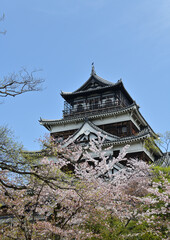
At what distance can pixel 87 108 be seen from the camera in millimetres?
34406

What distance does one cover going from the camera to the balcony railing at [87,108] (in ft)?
107

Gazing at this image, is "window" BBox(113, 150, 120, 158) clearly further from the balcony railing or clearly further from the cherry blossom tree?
the cherry blossom tree

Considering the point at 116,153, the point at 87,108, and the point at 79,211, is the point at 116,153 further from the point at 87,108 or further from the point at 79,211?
the point at 79,211

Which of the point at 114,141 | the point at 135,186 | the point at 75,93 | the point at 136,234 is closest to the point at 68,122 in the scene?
the point at 75,93

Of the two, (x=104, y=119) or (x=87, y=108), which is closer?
(x=104, y=119)

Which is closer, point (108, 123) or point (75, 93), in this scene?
point (108, 123)

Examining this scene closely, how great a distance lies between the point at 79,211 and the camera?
9961 millimetres

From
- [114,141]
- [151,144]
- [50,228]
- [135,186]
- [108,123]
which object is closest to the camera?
[50,228]

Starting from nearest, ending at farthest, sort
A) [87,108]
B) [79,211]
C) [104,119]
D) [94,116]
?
1. [79,211]
2. [94,116]
3. [104,119]
4. [87,108]

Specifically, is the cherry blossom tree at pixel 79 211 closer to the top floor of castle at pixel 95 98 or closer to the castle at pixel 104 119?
the castle at pixel 104 119

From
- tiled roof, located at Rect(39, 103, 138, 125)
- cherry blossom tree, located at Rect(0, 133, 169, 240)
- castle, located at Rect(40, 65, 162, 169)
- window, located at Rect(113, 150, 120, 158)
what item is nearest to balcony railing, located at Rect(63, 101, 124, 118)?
castle, located at Rect(40, 65, 162, 169)

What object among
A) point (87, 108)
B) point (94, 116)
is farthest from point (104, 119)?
point (87, 108)

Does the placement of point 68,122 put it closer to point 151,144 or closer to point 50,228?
point 151,144

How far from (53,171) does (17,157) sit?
160 cm
